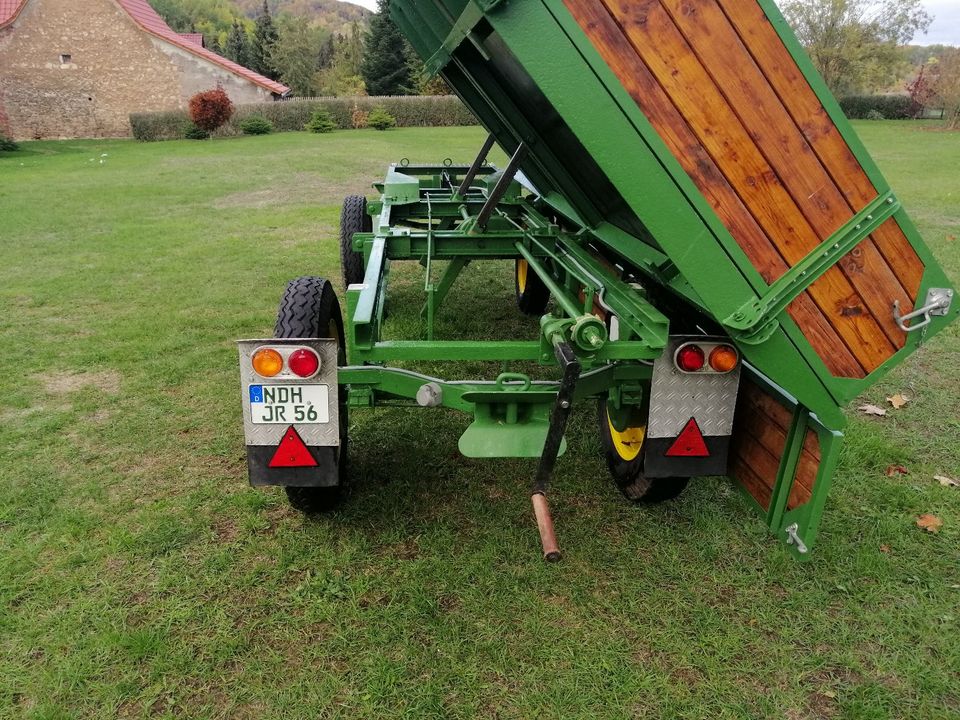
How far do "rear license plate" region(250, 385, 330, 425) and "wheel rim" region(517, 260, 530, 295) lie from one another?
3661 mm

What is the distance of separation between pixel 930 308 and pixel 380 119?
31925mm

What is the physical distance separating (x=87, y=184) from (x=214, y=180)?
253 cm

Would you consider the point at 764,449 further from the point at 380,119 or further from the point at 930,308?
the point at 380,119

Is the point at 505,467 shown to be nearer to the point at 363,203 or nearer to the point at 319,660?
the point at 319,660

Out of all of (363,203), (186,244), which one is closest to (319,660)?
(363,203)

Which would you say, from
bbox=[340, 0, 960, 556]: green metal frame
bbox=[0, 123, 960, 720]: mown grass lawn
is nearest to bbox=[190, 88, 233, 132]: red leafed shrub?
bbox=[0, 123, 960, 720]: mown grass lawn

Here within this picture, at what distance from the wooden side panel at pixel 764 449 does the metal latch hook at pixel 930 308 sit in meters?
0.49

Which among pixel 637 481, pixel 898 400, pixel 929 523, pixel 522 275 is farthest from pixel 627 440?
pixel 522 275

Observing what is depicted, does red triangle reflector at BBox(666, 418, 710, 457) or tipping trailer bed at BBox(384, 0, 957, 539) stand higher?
tipping trailer bed at BBox(384, 0, 957, 539)

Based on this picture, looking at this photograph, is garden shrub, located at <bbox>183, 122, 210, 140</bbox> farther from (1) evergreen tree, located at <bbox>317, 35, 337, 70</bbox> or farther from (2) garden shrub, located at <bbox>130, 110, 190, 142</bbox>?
(1) evergreen tree, located at <bbox>317, 35, 337, 70</bbox>

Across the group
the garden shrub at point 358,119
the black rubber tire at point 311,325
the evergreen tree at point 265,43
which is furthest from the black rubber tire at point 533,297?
the evergreen tree at point 265,43

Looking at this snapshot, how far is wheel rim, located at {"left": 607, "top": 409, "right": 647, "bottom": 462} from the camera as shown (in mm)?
3463

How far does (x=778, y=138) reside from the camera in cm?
229

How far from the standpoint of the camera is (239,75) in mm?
31922
